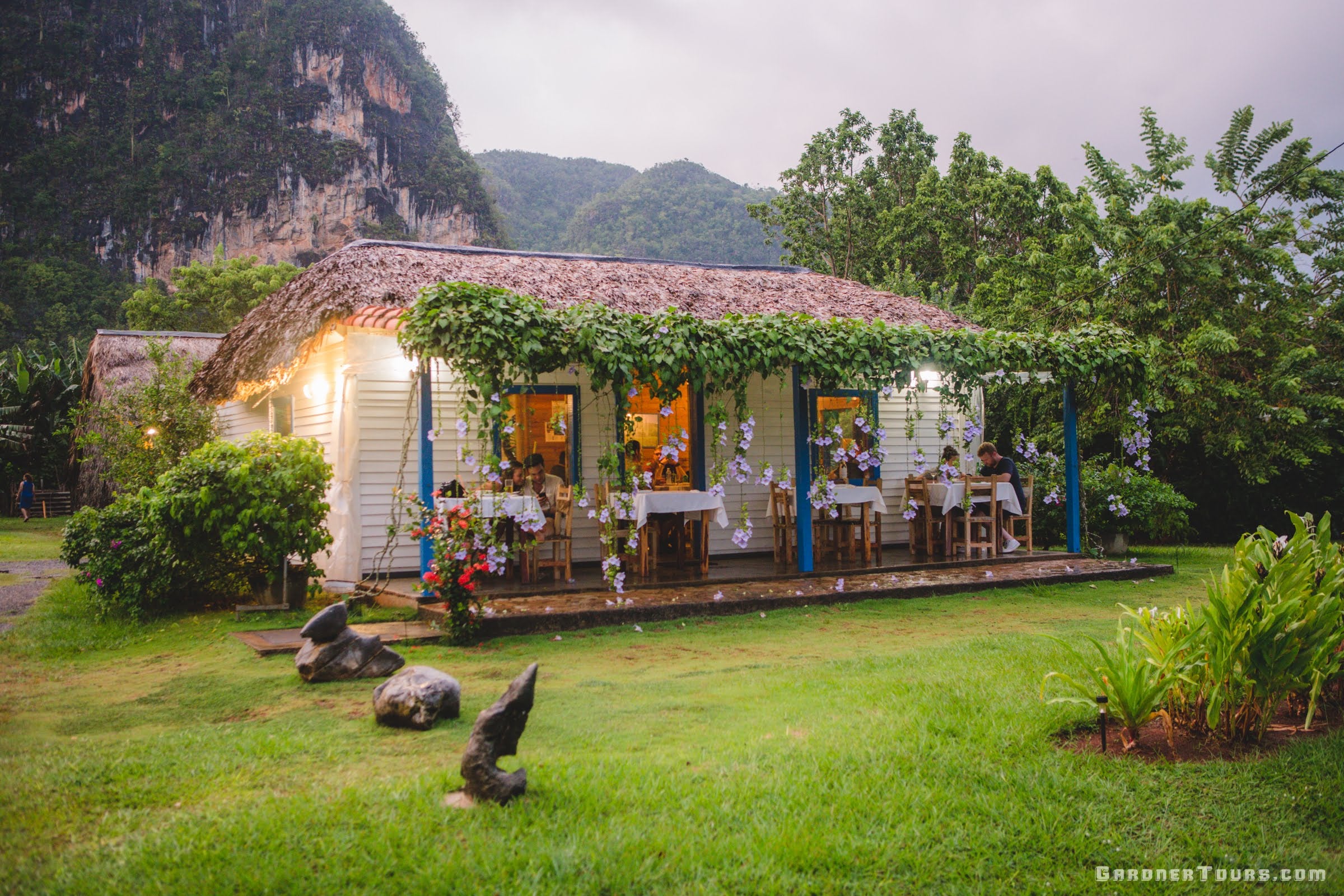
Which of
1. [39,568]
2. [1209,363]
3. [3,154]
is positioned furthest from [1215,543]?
[3,154]

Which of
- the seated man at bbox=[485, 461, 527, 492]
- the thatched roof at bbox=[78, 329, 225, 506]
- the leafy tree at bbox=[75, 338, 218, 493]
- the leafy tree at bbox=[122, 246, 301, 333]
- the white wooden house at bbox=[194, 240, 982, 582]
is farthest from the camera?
the leafy tree at bbox=[122, 246, 301, 333]

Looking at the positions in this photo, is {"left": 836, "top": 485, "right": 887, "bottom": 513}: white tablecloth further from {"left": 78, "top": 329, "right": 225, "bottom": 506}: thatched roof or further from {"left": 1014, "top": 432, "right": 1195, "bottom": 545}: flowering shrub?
{"left": 78, "top": 329, "right": 225, "bottom": 506}: thatched roof

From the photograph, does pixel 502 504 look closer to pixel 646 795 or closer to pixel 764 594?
pixel 764 594

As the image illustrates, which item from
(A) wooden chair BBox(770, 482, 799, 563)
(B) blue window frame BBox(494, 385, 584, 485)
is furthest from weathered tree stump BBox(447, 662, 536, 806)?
(A) wooden chair BBox(770, 482, 799, 563)

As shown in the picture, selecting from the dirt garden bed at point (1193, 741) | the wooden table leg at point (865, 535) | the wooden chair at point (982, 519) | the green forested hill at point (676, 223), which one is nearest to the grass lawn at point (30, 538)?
the wooden table leg at point (865, 535)

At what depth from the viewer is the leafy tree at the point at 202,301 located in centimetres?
3447

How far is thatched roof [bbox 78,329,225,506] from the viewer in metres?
17.2

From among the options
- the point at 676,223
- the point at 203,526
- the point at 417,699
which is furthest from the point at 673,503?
the point at 676,223

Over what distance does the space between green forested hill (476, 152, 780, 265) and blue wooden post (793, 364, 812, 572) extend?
77.9 ft

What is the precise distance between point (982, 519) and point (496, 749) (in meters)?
8.39

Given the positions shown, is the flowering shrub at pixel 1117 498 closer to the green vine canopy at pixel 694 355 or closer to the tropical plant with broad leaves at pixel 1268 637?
the green vine canopy at pixel 694 355

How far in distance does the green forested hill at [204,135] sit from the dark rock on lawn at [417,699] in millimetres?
47531

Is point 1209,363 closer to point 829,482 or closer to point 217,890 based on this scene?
point 829,482

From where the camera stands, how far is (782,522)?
1012 centimetres
